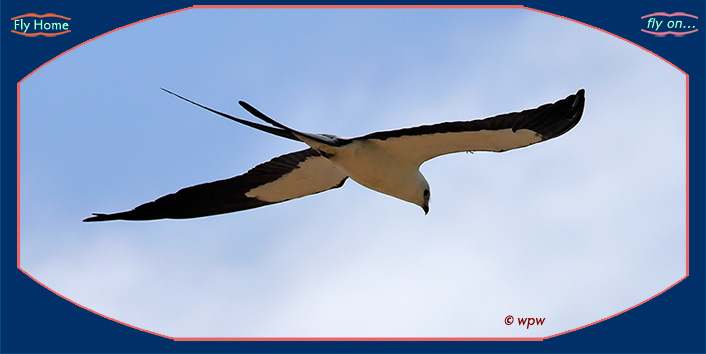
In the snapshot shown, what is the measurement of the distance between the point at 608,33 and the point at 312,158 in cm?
291

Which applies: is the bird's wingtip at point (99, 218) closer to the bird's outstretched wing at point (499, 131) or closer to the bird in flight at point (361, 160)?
the bird in flight at point (361, 160)

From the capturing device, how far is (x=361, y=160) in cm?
821

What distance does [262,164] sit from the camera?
913 centimetres

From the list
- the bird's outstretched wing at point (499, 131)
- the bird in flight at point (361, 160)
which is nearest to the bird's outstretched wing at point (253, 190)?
the bird in flight at point (361, 160)

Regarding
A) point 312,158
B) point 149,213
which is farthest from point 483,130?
point 149,213

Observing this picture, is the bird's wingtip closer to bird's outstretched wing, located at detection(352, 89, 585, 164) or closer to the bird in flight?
the bird in flight

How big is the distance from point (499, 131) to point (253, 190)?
2.78m

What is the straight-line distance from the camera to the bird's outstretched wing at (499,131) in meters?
7.62

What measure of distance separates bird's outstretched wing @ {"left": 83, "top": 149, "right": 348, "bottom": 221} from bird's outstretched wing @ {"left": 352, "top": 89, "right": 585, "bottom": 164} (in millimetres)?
1157

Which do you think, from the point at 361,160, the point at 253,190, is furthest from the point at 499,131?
the point at 253,190

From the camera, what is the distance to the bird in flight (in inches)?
301

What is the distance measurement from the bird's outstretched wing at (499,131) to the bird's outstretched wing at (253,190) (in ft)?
3.79

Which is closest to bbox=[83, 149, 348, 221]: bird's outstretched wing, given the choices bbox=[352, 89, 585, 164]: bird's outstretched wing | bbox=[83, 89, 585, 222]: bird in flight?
bbox=[83, 89, 585, 222]: bird in flight

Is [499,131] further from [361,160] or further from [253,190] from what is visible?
[253,190]
